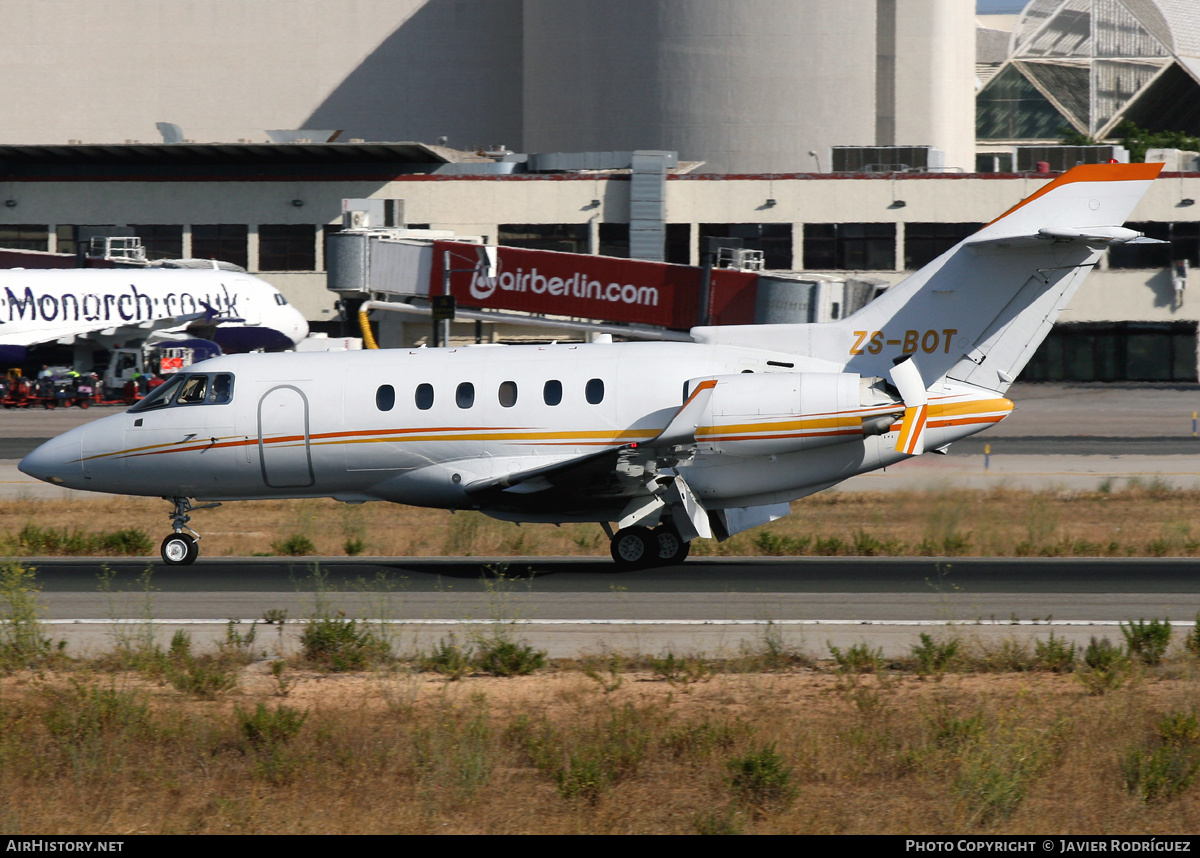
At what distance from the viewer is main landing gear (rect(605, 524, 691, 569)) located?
19.1 meters

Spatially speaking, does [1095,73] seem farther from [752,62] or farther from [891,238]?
[891,238]

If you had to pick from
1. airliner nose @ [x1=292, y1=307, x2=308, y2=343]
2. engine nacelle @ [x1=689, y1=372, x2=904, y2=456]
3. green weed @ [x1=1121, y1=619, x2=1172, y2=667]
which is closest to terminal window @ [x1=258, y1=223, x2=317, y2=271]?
airliner nose @ [x1=292, y1=307, x2=308, y2=343]

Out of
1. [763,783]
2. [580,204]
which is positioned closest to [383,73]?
[580,204]

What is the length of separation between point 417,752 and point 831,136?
66.1 metres

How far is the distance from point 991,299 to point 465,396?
7675 mm

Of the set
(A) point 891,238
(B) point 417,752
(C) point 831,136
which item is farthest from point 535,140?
(B) point 417,752

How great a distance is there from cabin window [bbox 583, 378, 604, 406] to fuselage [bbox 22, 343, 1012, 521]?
2cm

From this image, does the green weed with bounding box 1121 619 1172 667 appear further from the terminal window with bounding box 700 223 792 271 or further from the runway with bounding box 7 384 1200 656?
the terminal window with bounding box 700 223 792 271

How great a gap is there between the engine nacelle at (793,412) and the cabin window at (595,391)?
1643mm

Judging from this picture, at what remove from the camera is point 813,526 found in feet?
83.5

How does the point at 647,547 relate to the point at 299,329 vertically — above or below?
below

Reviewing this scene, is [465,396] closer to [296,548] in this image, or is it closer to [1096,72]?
[296,548]

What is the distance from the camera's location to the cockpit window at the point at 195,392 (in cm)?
1981

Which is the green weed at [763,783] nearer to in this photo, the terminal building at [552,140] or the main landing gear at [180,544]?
the main landing gear at [180,544]
